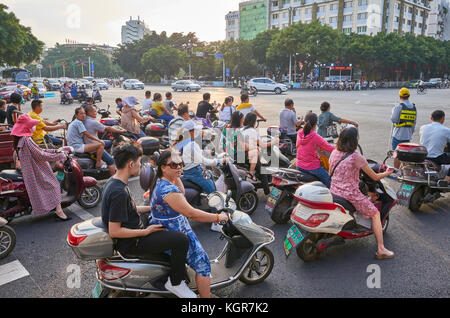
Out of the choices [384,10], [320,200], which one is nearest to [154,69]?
[384,10]

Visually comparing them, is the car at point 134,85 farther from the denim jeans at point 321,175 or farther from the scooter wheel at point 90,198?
the denim jeans at point 321,175

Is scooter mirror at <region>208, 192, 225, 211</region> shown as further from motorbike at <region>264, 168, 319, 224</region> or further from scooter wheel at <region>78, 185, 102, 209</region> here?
scooter wheel at <region>78, 185, 102, 209</region>

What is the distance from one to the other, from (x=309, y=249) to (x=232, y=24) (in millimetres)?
114670

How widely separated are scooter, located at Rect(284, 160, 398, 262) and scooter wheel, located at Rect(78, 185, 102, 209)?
3509mm

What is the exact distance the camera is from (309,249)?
4.00m

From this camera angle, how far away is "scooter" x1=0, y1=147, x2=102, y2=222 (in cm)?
488

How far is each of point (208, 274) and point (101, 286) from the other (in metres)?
0.90

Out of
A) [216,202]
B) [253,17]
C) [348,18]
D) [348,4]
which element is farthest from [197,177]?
[253,17]

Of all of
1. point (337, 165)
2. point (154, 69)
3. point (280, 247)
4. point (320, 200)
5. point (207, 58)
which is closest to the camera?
point (320, 200)

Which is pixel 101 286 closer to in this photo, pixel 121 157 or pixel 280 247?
pixel 121 157

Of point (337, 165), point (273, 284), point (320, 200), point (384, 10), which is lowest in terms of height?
point (273, 284)

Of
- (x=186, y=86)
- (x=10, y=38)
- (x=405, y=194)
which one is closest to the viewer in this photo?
(x=405, y=194)

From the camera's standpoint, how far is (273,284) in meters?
3.59

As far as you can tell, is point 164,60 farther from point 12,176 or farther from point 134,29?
point 134,29
